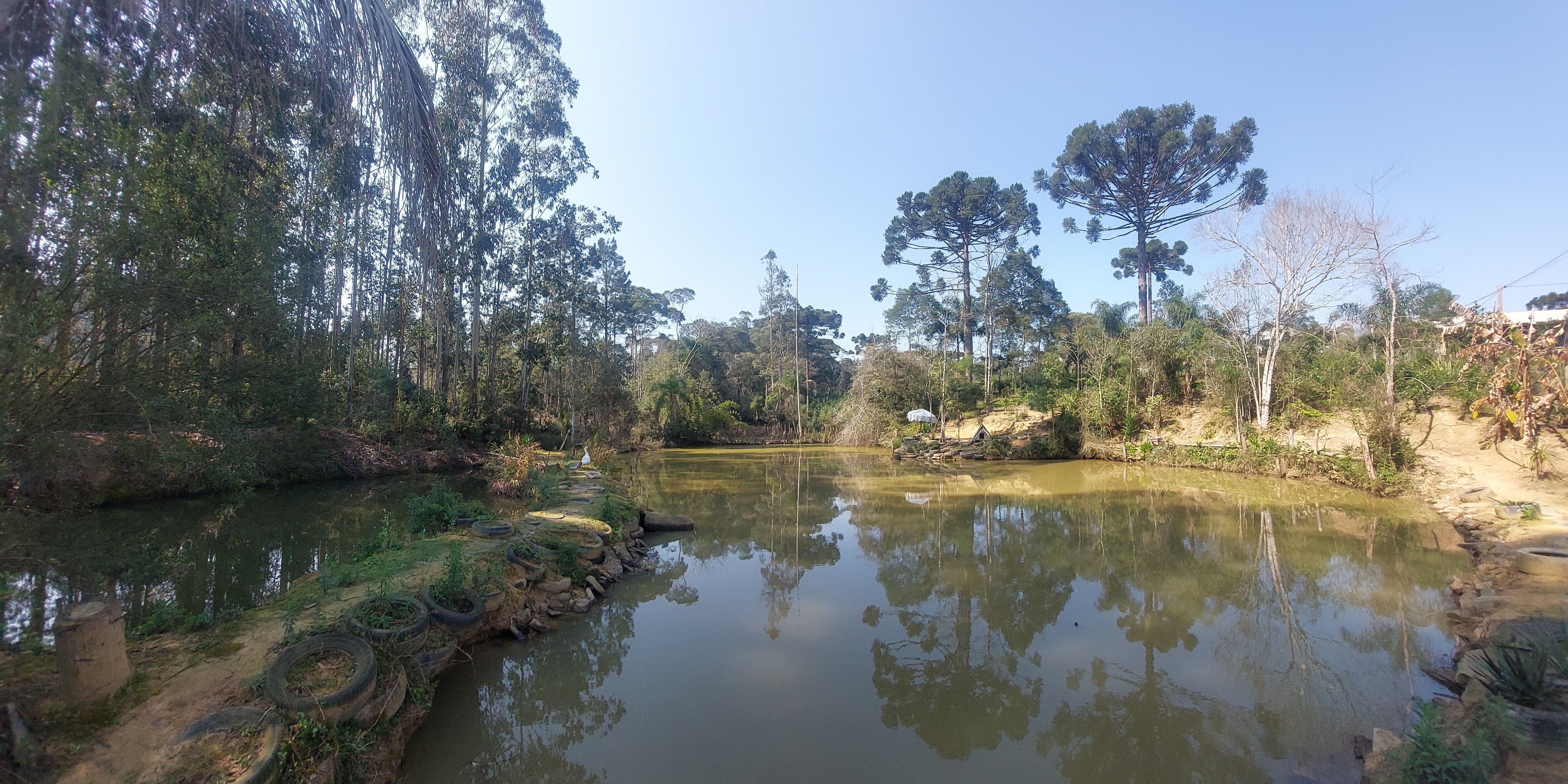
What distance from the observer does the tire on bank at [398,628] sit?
146 inches

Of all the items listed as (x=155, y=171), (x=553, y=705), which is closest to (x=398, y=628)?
(x=553, y=705)

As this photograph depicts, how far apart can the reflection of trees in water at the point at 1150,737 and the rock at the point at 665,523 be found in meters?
6.38

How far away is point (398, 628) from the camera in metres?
3.84

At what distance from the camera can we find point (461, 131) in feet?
42.9

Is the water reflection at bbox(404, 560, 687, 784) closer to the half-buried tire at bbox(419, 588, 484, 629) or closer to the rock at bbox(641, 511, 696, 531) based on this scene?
the half-buried tire at bbox(419, 588, 484, 629)

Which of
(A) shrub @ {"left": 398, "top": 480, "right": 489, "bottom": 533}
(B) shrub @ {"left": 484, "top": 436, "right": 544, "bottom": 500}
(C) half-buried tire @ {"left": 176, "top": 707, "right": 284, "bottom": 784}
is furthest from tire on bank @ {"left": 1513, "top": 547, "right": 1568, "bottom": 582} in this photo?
(B) shrub @ {"left": 484, "top": 436, "right": 544, "bottom": 500}

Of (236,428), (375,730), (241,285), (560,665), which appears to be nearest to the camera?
(375,730)

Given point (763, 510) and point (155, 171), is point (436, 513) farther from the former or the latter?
point (763, 510)

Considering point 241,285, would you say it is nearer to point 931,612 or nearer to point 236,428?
point 236,428

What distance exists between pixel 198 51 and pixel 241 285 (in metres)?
1.59

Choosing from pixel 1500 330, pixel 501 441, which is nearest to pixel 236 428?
pixel 501 441

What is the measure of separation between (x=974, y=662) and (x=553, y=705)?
330 centimetres

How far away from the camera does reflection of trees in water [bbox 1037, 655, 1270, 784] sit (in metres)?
3.30

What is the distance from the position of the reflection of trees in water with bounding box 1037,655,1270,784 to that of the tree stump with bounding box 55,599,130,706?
5.04 metres
